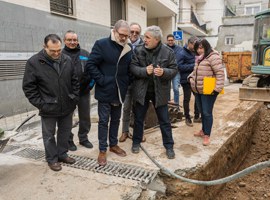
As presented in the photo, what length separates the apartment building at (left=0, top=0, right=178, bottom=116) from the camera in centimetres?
621

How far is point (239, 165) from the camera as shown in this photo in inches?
216

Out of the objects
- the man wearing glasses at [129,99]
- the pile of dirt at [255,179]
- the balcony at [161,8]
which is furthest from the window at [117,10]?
the pile of dirt at [255,179]

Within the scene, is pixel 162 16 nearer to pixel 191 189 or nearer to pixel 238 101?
pixel 238 101

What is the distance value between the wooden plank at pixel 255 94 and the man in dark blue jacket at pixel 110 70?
19.9 feet

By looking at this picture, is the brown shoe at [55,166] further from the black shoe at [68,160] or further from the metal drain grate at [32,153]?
the metal drain grate at [32,153]

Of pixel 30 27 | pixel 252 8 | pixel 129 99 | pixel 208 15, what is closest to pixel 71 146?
pixel 129 99

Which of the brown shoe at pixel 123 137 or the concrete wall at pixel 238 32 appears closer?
the brown shoe at pixel 123 137

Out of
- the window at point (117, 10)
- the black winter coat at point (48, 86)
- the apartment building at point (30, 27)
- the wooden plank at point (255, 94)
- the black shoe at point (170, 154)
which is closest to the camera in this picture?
the black winter coat at point (48, 86)

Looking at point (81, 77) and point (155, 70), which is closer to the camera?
point (155, 70)

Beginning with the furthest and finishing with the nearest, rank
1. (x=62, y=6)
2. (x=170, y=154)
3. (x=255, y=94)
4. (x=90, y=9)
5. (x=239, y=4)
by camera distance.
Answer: (x=239, y=4) → (x=90, y=9) → (x=62, y=6) → (x=255, y=94) → (x=170, y=154)

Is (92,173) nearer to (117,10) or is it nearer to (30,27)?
(30,27)

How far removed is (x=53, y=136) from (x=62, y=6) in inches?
250

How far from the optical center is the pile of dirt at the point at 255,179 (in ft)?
14.6

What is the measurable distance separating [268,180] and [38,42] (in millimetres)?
6610
